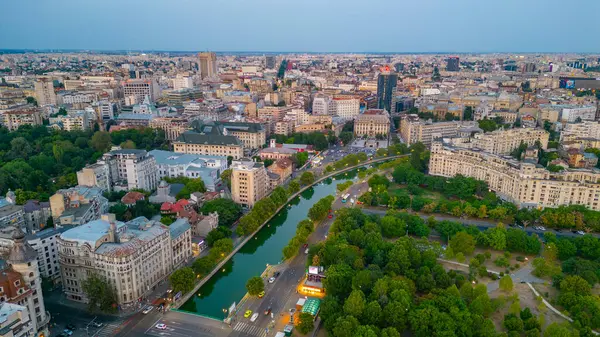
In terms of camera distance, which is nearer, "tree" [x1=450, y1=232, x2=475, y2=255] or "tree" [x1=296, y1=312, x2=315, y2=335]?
"tree" [x1=296, y1=312, x2=315, y2=335]

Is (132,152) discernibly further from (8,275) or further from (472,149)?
(472,149)

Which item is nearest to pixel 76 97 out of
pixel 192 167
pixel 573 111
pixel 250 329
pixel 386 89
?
pixel 192 167

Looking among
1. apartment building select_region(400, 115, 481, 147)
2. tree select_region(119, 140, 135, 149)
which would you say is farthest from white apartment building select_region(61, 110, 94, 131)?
apartment building select_region(400, 115, 481, 147)

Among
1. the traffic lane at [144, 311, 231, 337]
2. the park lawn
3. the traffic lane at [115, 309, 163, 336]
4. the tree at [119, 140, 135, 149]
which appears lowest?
the traffic lane at [144, 311, 231, 337]

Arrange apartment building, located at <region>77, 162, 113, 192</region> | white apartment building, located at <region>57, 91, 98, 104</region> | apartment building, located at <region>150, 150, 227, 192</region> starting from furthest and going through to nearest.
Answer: white apartment building, located at <region>57, 91, 98, 104</region> < apartment building, located at <region>150, 150, 227, 192</region> < apartment building, located at <region>77, 162, 113, 192</region>

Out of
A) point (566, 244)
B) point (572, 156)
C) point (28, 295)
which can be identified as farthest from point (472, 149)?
point (28, 295)

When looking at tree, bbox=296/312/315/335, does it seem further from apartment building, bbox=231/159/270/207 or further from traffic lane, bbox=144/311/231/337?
apartment building, bbox=231/159/270/207

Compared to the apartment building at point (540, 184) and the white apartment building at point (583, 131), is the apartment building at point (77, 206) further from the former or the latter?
the white apartment building at point (583, 131)

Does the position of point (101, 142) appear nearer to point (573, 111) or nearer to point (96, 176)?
point (96, 176)
